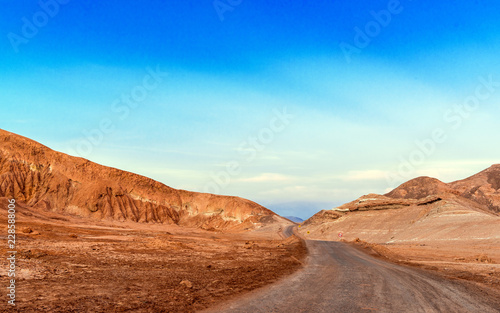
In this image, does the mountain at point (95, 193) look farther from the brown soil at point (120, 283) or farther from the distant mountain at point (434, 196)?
the brown soil at point (120, 283)

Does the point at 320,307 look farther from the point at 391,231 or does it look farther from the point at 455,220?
the point at 391,231

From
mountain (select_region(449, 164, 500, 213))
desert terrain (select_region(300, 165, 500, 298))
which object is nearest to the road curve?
desert terrain (select_region(300, 165, 500, 298))

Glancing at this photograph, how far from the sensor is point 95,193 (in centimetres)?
9681

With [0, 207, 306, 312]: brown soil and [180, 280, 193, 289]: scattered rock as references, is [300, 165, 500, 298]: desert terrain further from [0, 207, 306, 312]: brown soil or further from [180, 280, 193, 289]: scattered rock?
[180, 280, 193, 289]: scattered rock

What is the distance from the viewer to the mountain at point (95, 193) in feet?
295

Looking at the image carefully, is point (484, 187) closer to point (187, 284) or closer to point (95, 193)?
point (95, 193)

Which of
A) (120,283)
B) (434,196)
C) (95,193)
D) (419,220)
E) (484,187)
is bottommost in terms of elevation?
(120,283)

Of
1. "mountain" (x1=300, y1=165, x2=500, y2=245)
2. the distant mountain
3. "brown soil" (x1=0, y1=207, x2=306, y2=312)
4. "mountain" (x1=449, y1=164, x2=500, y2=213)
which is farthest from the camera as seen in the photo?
"mountain" (x1=449, y1=164, x2=500, y2=213)

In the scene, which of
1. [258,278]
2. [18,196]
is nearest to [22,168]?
[18,196]

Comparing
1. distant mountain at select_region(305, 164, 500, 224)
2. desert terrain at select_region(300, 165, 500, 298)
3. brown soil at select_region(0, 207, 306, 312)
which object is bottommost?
brown soil at select_region(0, 207, 306, 312)

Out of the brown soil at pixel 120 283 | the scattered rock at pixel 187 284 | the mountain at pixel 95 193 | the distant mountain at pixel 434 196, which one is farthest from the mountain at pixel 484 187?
the scattered rock at pixel 187 284

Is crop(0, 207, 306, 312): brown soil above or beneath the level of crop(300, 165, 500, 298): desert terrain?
beneath

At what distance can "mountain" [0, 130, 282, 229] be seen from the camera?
295 ft

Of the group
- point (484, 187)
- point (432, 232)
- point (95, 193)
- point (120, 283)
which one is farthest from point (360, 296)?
point (484, 187)
